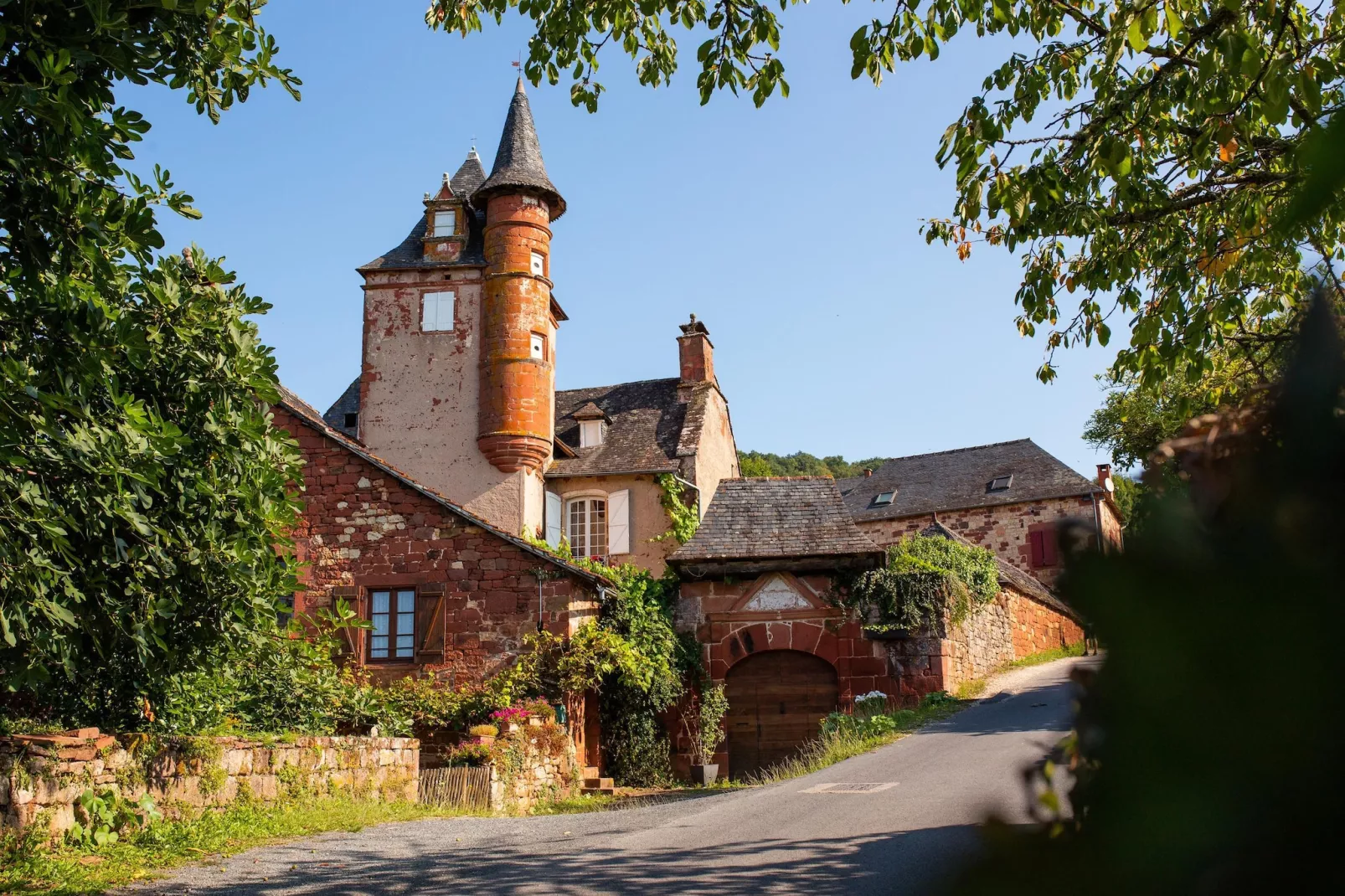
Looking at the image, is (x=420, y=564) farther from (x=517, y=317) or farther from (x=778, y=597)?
(x=517, y=317)

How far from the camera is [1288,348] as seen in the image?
107 cm

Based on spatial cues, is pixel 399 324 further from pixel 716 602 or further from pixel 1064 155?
pixel 1064 155

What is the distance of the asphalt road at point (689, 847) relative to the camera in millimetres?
6633

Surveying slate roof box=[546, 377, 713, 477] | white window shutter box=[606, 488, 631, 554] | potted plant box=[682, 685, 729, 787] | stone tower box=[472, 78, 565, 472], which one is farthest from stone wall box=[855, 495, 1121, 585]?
potted plant box=[682, 685, 729, 787]

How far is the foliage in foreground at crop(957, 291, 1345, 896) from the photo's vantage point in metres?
0.92

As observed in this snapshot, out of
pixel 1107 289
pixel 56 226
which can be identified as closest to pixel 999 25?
pixel 1107 289

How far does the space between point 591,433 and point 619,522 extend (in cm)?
258

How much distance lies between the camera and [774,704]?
1658 centimetres

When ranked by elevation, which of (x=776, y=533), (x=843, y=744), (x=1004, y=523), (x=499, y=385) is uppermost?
(x=499, y=385)

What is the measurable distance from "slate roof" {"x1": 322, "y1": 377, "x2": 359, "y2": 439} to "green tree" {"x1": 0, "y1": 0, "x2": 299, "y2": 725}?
55.6 ft

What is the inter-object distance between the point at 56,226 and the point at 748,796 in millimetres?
7660

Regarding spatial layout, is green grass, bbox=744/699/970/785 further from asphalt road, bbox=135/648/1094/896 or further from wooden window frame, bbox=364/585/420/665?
wooden window frame, bbox=364/585/420/665

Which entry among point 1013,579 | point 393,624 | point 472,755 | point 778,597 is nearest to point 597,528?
point 393,624

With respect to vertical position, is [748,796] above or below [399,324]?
below
